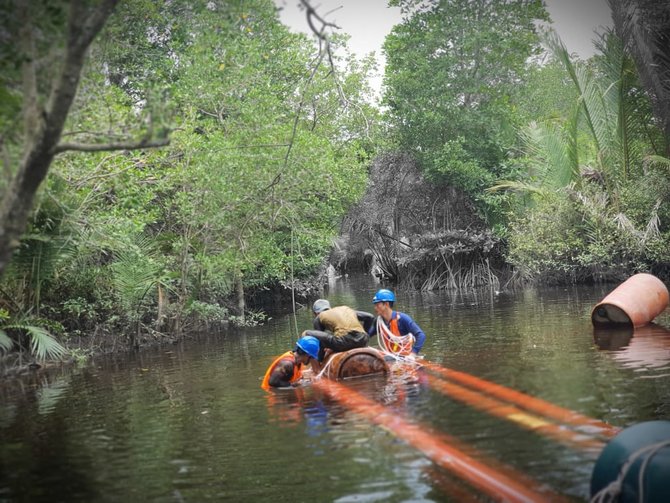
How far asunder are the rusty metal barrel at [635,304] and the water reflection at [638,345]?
0.27 meters

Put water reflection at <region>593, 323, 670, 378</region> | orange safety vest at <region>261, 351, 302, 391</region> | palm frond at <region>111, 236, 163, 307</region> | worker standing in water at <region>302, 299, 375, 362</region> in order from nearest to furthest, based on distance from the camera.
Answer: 1. water reflection at <region>593, 323, 670, 378</region>
2. orange safety vest at <region>261, 351, 302, 391</region>
3. worker standing in water at <region>302, 299, 375, 362</region>
4. palm frond at <region>111, 236, 163, 307</region>

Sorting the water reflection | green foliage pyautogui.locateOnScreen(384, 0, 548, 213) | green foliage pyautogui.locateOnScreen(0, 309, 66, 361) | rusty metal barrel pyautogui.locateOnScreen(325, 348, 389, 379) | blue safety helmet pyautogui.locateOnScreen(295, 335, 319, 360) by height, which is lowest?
the water reflection

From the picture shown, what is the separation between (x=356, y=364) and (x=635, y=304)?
255 inches

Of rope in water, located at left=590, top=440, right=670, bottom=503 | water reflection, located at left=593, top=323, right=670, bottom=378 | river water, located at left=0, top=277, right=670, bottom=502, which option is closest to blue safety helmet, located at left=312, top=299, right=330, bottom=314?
Result: river water, located at left=0, top=277, right=670, bottom=502

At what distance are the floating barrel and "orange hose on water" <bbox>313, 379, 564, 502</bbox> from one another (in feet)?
2.38

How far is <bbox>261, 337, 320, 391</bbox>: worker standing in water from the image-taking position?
12.1 metres

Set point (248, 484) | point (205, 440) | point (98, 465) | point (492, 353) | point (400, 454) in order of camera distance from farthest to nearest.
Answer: point (492, 353) < point (205, 440) < point (98, 465) < point (400, 454) < point (248, 484)

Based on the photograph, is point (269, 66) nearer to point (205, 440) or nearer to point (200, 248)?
point (200, 248)

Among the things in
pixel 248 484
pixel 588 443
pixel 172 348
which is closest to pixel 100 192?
pixel 172 348

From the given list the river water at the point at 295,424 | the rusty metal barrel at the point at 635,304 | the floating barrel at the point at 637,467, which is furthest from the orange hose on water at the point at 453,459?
the rusty metal barrel at the point at 635,304

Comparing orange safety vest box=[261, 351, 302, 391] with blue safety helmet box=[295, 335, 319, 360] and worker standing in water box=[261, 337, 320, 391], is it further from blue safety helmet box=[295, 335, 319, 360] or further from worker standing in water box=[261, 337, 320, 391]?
blue safety helmet box=[295, 335, 319, 360]

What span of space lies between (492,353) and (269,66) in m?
19.2

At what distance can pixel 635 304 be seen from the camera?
1519cm

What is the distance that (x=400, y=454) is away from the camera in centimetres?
752
